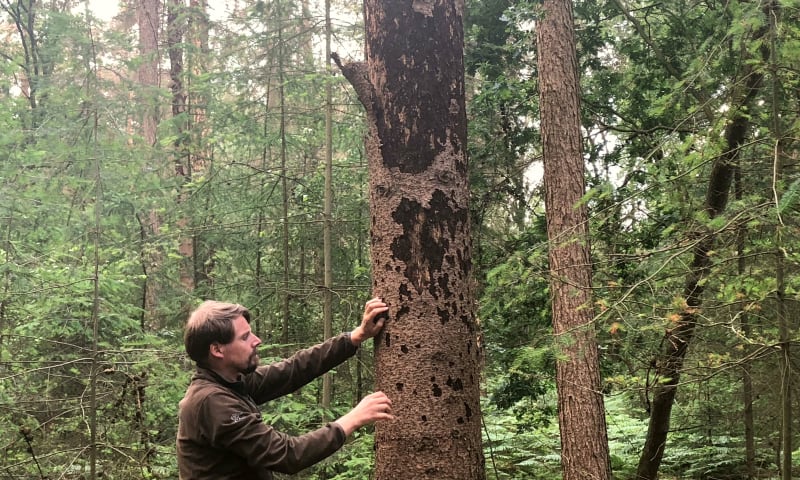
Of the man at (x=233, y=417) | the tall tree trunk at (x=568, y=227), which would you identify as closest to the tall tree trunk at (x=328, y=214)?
the tall tree trunk at (x=568, y=227)

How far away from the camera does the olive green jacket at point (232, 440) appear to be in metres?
2.36

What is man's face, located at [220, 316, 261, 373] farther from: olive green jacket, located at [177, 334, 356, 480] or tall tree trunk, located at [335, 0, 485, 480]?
tall tree trunk, located at [335, 0, 485, 480]

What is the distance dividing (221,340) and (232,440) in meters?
0.46

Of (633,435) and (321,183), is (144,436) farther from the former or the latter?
(633,435)

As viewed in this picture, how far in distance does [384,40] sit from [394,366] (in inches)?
57.6

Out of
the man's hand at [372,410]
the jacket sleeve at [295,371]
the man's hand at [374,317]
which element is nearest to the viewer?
the man's hand at [372,410]

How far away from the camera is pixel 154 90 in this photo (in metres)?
7.28

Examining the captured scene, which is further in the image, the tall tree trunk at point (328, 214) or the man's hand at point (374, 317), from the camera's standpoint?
the tall tree trunk at point (328, 214)

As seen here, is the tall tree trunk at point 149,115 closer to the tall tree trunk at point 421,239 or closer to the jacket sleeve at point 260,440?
the tall tree trunk at point 421,239

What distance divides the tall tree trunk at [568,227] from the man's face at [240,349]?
3.65m

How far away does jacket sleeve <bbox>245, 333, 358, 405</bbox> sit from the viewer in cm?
304

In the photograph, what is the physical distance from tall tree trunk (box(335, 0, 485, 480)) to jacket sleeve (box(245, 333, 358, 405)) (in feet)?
2.09

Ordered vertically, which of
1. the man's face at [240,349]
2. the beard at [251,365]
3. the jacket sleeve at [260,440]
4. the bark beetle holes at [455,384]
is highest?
the man's face at [240,349]

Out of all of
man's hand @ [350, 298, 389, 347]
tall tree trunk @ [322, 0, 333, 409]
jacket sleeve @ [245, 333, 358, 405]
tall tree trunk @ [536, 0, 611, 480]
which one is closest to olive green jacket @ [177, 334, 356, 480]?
jacket sleeve @ [245, 333, 358, 405]
